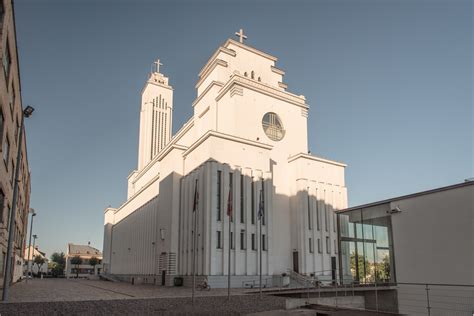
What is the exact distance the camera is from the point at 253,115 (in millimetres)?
42562

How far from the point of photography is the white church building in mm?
35062

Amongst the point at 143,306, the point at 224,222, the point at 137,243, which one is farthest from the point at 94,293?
the point at 137,243

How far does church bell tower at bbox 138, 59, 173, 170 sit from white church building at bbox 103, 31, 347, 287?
2091 cm

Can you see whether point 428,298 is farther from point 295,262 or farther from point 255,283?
point 295,262

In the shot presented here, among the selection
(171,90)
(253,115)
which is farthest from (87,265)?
(253,115)

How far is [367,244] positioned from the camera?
77.2 ft

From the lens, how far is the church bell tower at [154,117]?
73625 mm

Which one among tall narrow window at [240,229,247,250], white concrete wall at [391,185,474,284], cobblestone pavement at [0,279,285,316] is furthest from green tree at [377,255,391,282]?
tall narrow window at [240,229,247,250]

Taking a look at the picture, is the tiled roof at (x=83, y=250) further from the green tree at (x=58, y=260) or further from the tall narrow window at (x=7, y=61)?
the tall narrow window at (x=7, y=61)

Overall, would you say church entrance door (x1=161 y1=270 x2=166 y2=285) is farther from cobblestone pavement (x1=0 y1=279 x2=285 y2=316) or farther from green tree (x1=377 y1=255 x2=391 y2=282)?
green tree (x1=377 y1=255 x2=391 y2=282)

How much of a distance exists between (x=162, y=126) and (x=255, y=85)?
1409 inches

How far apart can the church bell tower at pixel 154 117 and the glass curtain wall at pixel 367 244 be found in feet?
170

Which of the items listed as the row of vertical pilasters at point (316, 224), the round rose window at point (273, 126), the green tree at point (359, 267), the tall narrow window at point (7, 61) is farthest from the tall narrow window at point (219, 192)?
the tall narrow window at point (7, 61)

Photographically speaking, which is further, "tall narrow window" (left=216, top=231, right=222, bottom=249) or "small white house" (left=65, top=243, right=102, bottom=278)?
"small white house" (left=65, top=243, right=102, bottom=278)
